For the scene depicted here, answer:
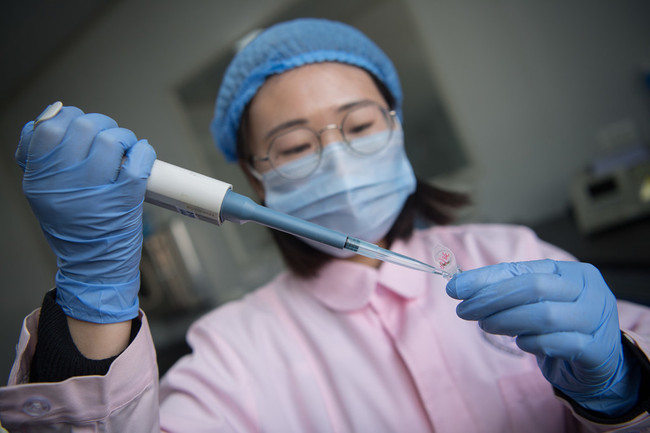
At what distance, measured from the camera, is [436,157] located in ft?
6.12

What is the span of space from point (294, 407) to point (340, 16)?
1717mm

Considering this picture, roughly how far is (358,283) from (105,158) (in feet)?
1.89

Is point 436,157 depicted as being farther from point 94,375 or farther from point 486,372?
point 94,375

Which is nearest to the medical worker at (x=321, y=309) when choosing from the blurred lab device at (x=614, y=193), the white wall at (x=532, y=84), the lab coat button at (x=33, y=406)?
the lab coat button at (x=33, y=406)

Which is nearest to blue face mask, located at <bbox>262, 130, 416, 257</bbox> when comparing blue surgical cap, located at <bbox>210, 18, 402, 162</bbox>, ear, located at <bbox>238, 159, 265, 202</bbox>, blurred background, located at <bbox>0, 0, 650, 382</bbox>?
ear, located at <bbox>238, 159, 265, 202</bbox>

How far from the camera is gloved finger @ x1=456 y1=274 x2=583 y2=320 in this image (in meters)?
0.56

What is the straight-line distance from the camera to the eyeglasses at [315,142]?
0.85m

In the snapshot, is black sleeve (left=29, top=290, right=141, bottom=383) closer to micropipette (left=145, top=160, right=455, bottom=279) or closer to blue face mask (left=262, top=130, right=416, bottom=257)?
micropipette (left=145, top=160, right=455, bottom=279)

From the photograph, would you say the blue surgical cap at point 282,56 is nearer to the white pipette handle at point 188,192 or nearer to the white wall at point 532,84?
the white pipette handle at point 188,192

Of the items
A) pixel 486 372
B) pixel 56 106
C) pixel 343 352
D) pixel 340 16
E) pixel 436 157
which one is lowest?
pixel 486 372

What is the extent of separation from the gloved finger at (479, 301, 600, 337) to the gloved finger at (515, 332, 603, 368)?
10 mm

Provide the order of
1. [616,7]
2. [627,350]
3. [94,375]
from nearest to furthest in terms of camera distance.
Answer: [94,375] → [627,350] → [616,7]

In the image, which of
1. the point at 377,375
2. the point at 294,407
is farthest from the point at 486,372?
the point at 294,407

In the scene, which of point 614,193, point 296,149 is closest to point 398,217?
point 296,149
